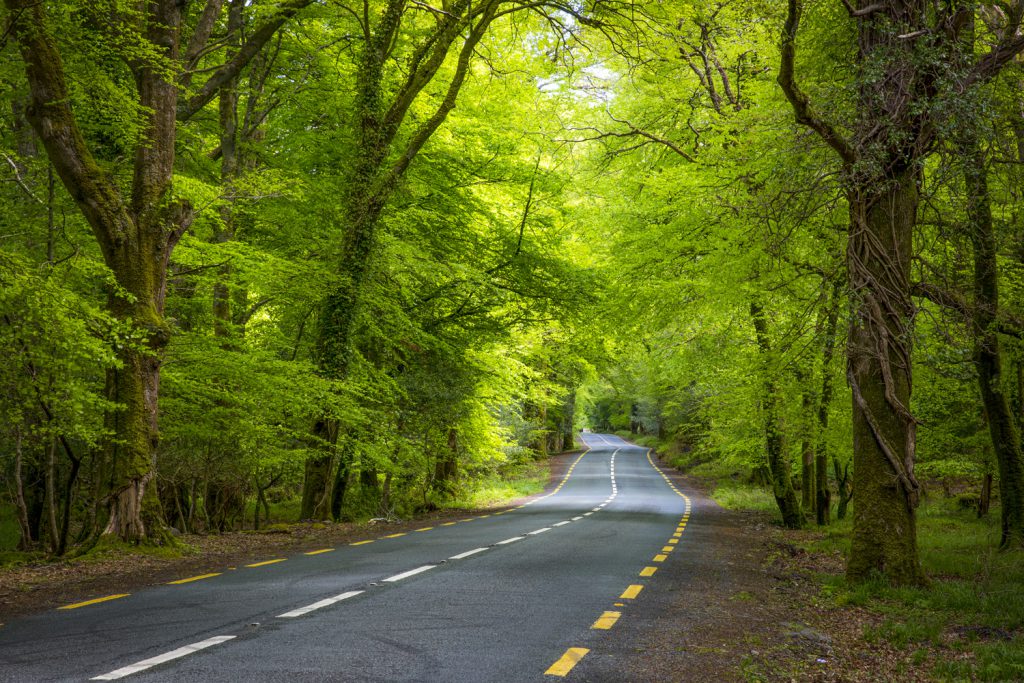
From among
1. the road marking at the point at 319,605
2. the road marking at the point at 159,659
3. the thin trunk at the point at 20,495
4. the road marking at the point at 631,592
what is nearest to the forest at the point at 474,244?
the thin trunk at the point at 20,495

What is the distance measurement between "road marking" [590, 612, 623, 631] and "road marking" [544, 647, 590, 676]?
2.61 ft

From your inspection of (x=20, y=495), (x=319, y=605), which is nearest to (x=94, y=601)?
(x=319, y=605)

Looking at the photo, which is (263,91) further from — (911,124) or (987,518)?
(987,518)

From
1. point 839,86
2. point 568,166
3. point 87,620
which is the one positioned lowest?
point 87,620

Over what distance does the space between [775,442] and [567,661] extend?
15093 millimetres

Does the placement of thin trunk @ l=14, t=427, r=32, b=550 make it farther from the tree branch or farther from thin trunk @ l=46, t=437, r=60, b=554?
the tree branch

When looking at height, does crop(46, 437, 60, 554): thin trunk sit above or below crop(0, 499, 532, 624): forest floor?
above

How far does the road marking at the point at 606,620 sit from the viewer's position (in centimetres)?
639

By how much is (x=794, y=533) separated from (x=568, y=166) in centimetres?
1097

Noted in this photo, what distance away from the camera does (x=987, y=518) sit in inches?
731

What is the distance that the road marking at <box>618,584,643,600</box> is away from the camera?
25.9 ft

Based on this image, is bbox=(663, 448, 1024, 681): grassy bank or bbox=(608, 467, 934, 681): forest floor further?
bbox=(663, 448, 1024, 681): grassy bank

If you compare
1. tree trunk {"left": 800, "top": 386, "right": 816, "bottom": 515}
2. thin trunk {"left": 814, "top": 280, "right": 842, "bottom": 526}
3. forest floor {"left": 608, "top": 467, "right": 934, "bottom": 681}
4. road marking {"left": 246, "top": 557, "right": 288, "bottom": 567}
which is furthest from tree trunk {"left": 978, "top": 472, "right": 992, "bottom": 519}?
road marking {"left": 246, "top": 557, "right": 288, "bottom": 567}

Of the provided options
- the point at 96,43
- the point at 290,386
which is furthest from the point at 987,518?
→ the point at 96,43
